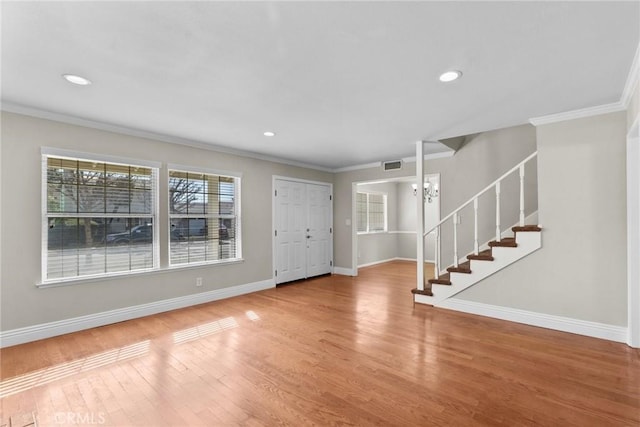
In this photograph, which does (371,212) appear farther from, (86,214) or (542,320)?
(86,214)

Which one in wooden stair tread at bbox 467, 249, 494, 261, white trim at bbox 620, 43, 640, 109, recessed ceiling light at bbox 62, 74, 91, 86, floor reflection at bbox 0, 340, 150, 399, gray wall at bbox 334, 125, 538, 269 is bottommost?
floor reflection at bbox 0, 340, 150, 399

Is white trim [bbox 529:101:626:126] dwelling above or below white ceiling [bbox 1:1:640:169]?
below

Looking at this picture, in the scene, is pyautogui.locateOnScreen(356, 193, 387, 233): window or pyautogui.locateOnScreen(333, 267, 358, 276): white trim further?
pyautogui.locateOnScreen(356, 193, 387, 233): window

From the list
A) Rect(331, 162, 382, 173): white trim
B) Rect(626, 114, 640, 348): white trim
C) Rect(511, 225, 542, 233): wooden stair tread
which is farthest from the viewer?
Rect(331, 162, 382, 173): white trim

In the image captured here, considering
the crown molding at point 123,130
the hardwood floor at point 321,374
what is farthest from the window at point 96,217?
the hardwood floor at point 321,374

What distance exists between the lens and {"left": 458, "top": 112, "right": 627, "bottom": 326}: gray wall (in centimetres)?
308

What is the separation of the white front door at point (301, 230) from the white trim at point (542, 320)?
292cm

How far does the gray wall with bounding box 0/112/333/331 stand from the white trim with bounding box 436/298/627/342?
369 cm

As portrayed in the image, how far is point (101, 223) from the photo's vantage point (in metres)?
3.59

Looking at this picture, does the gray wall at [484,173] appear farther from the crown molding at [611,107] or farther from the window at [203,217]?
the window at [203,217]

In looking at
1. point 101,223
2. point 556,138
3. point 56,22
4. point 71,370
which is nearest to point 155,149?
point 101,223

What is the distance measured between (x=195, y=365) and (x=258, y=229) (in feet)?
9.80

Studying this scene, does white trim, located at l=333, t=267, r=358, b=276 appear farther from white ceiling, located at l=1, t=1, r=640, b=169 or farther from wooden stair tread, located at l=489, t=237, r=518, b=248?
white ceiling, located at l=1, t=1, r=640, b=169

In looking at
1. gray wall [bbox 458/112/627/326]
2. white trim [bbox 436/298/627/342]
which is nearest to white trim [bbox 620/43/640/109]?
gray wall [bbox 458/112/627/326]
